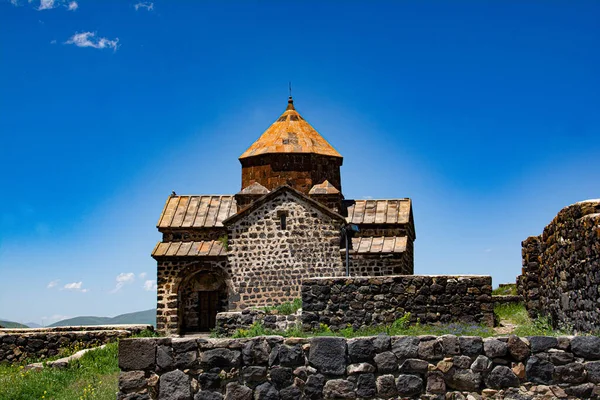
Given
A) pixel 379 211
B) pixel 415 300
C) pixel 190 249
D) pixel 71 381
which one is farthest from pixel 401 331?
pixel 190 249

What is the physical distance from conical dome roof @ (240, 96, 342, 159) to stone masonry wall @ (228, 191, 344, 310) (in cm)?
288

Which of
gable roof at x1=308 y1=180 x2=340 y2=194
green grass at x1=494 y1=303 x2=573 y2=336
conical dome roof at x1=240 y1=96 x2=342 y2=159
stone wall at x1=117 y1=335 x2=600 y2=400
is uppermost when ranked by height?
conical dome roof at x1=240 y1=96 x2=342 y2=159

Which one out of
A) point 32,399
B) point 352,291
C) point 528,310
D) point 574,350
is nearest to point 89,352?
point 32,399

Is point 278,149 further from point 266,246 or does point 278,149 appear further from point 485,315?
point 485,315

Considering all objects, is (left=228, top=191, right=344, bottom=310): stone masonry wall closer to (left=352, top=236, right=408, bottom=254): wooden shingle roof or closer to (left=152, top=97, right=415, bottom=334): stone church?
(left=152, top=97, right=415, bottom=334): stone church

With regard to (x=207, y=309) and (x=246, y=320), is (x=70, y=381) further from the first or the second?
(x=207, y=309)

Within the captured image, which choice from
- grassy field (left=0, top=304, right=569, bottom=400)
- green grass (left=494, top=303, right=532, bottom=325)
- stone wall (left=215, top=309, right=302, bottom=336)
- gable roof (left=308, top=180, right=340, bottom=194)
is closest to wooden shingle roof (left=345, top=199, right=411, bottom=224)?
gable roof (left=308, top=180, right=340, bottom=194)

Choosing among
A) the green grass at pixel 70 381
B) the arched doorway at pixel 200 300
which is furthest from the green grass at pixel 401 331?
the arched doorway at pixel 200 300

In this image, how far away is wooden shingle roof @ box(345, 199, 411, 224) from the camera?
79.8ft

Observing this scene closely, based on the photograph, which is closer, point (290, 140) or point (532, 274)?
point (532, 274)

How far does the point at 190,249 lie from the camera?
24406 mm

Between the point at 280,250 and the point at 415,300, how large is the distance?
11279 millimetres

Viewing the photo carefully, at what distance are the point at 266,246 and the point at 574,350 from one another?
16800 mm

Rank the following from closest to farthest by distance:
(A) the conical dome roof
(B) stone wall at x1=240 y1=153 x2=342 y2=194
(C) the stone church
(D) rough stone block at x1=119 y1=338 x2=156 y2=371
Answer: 1. (D) rough stone block at x1=119 y1=338 x2=156 y2=371
2. (C) the stone church
3. (B) stone wall at x1=240 y1=153 x2=342 y2=194
4. (A) the conical dome roof
